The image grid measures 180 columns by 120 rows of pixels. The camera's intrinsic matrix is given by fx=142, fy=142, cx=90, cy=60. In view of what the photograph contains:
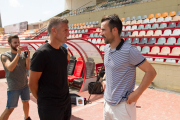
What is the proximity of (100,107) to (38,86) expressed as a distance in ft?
8.35

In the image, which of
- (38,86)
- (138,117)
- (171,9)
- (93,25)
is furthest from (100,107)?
(93,25)

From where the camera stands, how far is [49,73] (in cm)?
162

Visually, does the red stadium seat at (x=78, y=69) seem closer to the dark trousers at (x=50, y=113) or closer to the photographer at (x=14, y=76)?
the photographer at (x=14, y=76)

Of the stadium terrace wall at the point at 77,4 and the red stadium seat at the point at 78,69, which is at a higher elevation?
the stadium terrace wall at the point at 77,4

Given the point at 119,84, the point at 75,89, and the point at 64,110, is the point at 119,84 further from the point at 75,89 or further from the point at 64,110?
the point at 75,89

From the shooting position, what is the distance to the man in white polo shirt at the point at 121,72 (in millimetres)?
1410

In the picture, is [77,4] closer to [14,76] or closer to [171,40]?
[171,40]

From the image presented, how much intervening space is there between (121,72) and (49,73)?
2.64 ft

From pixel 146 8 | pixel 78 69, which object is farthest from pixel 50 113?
pixel 146 8

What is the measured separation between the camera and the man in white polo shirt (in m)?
1.41

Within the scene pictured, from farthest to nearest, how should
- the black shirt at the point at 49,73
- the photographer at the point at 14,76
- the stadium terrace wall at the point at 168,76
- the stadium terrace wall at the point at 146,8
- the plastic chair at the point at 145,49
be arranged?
the stadium terrace wall at the point at 146,8 → the plastic chair at the point at 145,49 → the stadium terrace wall at the point at 168,76 → the photographer at the point at 14,76 → the black shirt at the point at 49,73

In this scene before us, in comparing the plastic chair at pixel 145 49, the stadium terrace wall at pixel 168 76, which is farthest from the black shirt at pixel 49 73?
the plastic chair at pixel 145 49

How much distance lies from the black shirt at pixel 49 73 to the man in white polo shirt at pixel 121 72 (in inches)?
22.7

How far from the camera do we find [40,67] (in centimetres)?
154
